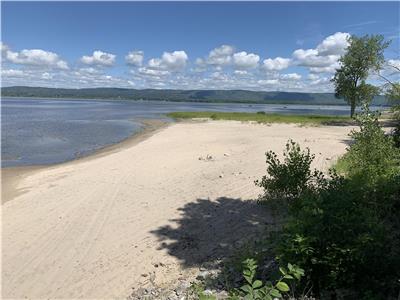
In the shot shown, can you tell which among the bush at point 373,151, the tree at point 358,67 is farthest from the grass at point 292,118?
the bush at point 373,151

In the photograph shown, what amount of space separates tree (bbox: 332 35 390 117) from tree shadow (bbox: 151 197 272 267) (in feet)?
103

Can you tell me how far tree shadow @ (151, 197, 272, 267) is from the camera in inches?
297

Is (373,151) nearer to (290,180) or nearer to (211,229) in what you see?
(290,180)

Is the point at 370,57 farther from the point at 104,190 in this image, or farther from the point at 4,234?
the point at 4,234

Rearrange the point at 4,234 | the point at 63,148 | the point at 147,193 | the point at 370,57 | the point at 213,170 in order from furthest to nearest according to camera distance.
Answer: the point at 370,57 → the point at 63,148 → the point at 213,170 → the point at 147,193 → the point at 4,234

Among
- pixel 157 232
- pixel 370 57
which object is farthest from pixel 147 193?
pixel 370 57

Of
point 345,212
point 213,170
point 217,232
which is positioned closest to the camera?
point 345,212

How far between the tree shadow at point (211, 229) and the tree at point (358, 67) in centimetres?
3146

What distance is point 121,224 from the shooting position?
9398 mm

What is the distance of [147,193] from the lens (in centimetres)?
1173

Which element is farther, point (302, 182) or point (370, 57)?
point (370, 57)

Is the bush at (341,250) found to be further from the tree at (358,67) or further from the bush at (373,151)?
the tree at (358,67)

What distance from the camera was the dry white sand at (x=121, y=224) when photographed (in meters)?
7.12

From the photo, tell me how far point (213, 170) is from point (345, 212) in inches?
364
